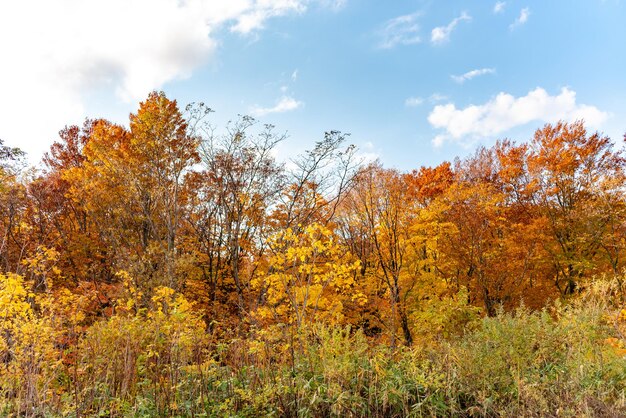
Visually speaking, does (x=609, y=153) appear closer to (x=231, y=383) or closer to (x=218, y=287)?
(x=218, y=287)

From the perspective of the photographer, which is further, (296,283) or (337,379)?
(296,283)

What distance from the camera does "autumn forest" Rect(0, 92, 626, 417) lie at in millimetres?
4156

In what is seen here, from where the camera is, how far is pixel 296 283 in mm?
8789

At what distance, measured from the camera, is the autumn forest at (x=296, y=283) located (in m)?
4.16

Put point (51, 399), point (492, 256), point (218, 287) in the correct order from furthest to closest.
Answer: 1. point (218, 287)
2. point (492, 256)
3. point (51, 399)

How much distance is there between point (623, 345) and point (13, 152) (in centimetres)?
1730

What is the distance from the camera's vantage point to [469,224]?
1431cm

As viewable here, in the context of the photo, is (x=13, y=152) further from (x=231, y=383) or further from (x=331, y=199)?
(x=231, y=383)

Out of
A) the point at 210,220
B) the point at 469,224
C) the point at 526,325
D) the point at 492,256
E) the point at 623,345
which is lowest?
the point at 623,345

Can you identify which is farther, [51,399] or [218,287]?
[218,287]

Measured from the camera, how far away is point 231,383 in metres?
4.39

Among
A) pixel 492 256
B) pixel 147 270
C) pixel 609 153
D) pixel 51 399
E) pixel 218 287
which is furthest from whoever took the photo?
pixel 609 153

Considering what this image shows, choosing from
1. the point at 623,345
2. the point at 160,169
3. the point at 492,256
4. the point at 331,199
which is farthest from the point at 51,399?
the point at 492,256

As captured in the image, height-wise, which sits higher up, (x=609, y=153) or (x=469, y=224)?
(x=609, y=153)
